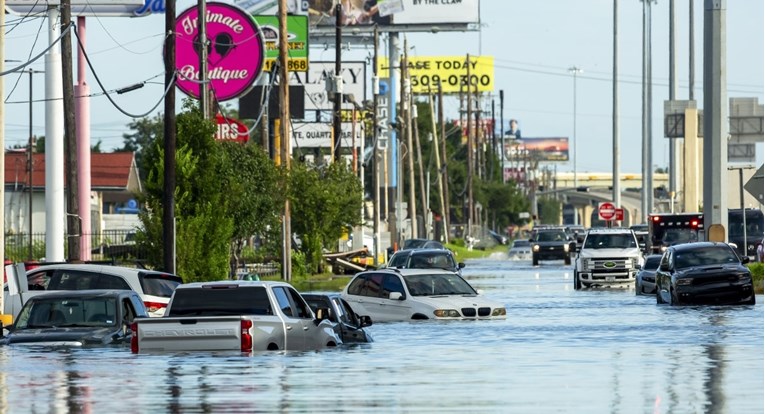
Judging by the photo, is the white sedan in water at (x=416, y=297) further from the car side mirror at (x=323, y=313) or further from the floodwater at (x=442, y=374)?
the car side mirror at (x=323, y=313)

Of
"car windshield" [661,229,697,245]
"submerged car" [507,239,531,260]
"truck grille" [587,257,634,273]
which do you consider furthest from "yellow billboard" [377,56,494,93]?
"truck grille" [587,257,634,273]

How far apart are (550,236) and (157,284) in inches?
2287

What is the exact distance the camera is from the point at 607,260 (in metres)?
57.5

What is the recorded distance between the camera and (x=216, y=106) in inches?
2394

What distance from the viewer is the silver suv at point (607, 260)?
186 ft

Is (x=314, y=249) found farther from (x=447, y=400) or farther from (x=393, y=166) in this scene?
(x=393, y=166)

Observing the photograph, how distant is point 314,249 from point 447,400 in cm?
5012

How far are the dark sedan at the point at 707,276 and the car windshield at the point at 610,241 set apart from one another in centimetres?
1513

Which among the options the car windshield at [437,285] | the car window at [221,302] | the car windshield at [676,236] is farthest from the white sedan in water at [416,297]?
the car windshield at [676,236]

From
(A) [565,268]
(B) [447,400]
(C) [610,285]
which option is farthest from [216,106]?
(B) [447,400]

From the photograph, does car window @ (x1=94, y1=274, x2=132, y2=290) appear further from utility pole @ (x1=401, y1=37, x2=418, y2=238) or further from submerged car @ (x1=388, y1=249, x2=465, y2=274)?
utility pole @ (x1=401, y1=37, x2=418, y2=238)

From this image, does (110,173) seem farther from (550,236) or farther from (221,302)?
(221,302)

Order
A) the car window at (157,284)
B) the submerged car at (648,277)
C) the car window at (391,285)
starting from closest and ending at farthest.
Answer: the car window at (157,284) < the car window at (391,285) < the submerged car at (648,277)

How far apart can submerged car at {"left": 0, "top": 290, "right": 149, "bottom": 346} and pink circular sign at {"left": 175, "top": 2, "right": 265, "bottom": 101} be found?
35954mm
